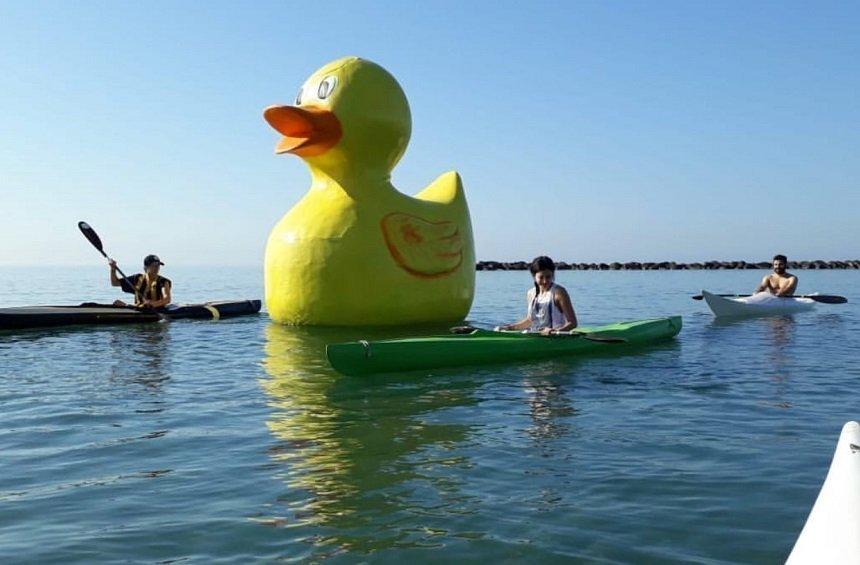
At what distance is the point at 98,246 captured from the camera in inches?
582

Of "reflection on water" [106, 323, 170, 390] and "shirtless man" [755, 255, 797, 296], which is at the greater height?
"shirtless man" [755, 255, 797, 296]

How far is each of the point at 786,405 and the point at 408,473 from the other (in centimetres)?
378

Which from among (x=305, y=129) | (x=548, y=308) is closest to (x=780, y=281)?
(x=548, y=308)

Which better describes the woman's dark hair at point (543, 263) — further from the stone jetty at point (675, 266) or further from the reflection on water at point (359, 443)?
the stone jetty at point (675, 266)

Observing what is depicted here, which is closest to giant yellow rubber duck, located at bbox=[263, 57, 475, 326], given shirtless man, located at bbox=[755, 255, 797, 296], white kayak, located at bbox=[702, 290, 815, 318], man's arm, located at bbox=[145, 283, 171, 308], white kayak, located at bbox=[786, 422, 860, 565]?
man's arm, located at bbox=[145, 283, 171, 308]

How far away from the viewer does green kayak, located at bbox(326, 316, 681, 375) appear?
812cm

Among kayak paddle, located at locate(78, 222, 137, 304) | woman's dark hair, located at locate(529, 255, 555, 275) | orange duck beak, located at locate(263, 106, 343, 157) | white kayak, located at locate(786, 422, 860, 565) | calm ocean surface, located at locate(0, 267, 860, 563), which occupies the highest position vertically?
orange duck beak, located at locate(263, 106, 343, 157)

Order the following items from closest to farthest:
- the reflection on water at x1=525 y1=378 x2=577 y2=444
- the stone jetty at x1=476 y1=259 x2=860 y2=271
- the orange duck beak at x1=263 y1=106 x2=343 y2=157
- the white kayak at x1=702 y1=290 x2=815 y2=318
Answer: the reflection on water at x1=525 y1=378 x2=577 y2=444
the orange duck beak at x1=263 y1=106 x2=343 y2=157
the white kayak at x1=702 y1=290 x2=815 y2=318
the stone jetty at x1=476 y1=259 x2=860 y2=271

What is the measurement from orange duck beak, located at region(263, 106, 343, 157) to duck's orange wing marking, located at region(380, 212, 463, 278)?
62.5 inches

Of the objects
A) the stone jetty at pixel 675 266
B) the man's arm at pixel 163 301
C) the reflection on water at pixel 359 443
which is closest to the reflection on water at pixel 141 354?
the man's arm at pixel 163 301

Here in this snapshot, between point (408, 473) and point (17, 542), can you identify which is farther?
point (408, 473)

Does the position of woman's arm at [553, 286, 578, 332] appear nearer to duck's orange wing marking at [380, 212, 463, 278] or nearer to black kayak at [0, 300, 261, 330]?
duck's orange wing marking at [380, 212, 463, 278]

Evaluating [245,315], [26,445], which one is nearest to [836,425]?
[26,445]

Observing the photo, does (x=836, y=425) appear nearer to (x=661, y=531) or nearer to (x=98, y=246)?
(x=661, y=531)
